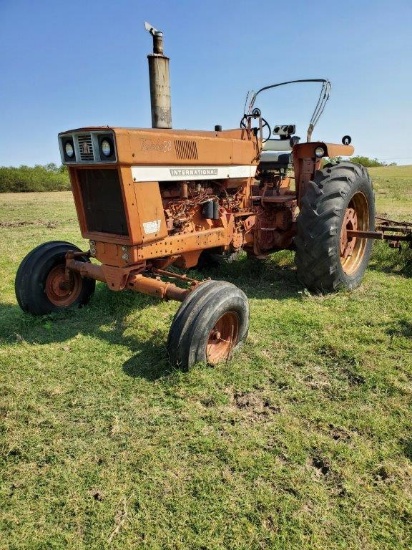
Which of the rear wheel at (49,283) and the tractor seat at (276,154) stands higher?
the tractor seat at (276,154)

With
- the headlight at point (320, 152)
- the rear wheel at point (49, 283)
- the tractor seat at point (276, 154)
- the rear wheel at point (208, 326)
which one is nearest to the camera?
the rear wheel at point (208, 326)

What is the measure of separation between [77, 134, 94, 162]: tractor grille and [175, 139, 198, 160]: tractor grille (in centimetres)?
75

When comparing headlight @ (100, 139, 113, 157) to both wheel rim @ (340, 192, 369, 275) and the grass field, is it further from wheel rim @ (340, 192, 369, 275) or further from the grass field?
wheel rim @ (340, 192, 369, 275)

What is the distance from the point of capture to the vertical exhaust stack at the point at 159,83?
216 inches

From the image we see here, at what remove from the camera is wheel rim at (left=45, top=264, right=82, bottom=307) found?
4637 mm

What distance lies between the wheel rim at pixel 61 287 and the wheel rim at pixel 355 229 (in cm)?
315

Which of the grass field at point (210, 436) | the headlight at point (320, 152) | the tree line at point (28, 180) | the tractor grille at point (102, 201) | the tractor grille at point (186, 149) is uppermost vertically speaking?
the tractor grille at point (186, 149)

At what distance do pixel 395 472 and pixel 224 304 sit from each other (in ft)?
5.19

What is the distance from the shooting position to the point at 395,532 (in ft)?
6.54

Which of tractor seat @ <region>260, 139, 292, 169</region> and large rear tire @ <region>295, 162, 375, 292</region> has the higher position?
tractor seat @ <region>260, 139, 292, 169</region>

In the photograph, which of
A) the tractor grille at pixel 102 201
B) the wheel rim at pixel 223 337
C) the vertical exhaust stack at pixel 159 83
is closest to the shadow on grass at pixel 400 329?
the wheel rim at pixel 223 337

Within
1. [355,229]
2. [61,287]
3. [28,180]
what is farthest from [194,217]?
[28,180]

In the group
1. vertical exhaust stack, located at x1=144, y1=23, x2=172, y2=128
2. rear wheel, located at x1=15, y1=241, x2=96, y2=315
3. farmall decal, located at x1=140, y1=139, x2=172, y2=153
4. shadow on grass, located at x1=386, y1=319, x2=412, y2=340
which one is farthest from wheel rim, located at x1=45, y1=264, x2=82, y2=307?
shadow on grass, located at x1=386, y1=319, x2=412, y2=340

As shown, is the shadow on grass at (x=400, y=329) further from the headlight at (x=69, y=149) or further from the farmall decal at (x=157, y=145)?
the headlight at (x=69, y=149)
